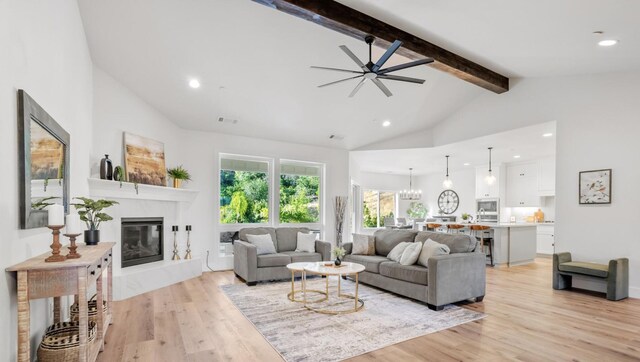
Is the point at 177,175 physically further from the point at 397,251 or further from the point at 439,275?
the point at 439,275

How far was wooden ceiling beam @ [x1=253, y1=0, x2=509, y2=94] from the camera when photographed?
361 centimetres

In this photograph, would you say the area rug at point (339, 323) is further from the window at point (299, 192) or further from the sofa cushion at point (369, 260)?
the window at point (299, 192)

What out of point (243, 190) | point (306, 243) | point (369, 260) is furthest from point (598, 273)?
point (243, 190)

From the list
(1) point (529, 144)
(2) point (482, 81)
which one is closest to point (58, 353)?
(2) point (482, 81)

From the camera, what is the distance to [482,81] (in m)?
5.54

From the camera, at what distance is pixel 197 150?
6609mm

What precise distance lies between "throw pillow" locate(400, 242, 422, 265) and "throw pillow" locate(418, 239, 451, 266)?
0.05 meters

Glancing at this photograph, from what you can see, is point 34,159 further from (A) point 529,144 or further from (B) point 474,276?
(A) point 529,144

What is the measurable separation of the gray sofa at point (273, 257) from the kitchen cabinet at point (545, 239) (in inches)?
253

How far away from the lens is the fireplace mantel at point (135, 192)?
464 cm

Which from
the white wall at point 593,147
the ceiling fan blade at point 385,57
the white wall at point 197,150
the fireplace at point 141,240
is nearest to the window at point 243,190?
the white wall at point 197,150

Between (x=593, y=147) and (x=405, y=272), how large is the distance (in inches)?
141

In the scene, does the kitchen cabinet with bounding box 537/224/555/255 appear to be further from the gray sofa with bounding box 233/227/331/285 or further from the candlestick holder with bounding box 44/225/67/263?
the candlestick holder with bounding box 44/225/67/263

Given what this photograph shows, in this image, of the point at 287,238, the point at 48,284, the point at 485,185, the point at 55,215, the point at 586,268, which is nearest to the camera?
the point at 48,284
